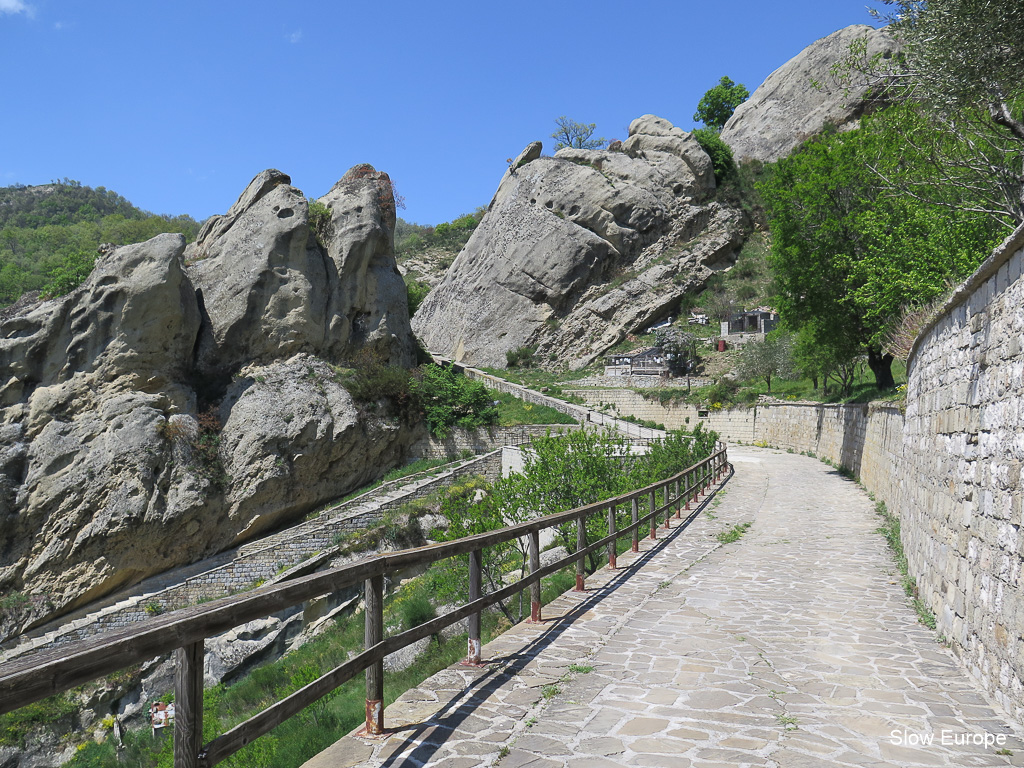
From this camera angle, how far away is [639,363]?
169ft

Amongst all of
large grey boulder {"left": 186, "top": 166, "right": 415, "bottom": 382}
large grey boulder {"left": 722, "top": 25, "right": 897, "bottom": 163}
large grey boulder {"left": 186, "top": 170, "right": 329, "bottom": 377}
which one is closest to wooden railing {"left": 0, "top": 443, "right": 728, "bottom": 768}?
large grey boulder {"left": 186, "top": 170, "right": 329, "bottom": 377}

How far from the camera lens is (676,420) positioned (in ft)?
137

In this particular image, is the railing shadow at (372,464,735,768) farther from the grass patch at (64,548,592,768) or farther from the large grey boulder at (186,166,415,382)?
the large grey boulder at (186,166,415,382)

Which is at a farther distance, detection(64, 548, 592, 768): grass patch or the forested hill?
the forested hill

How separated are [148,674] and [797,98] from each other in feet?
258

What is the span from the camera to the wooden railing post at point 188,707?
8.35 feet

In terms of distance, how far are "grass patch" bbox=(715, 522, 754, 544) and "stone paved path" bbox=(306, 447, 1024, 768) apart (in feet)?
9.71

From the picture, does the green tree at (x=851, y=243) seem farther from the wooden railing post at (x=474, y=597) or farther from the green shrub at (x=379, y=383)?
the green shrub at (x=379, y=383)

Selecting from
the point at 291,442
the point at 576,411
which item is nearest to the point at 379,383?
the point at 291,442

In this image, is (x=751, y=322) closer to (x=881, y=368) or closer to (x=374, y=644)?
(x=881, y=368)

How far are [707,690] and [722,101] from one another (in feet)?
327

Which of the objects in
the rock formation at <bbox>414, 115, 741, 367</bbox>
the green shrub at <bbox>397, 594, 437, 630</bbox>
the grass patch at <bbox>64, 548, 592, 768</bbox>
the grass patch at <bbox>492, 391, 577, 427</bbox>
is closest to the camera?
the grass patch at <bbox>64, 548, 592, 768</bbox>

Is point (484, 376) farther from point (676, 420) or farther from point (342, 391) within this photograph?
point (342, 391)

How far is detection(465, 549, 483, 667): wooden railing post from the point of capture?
16.6 feet
